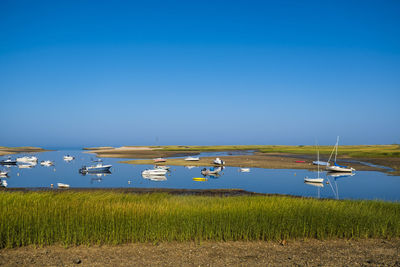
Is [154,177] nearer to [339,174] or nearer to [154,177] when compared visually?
[154,177]

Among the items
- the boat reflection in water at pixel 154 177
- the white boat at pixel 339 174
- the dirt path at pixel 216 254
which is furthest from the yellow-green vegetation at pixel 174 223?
the white boat at pixel 339 174

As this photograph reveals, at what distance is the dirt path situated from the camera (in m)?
9.48

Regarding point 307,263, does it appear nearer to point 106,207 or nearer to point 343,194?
point 106,207

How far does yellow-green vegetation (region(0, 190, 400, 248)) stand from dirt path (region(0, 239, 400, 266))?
1.52 ft

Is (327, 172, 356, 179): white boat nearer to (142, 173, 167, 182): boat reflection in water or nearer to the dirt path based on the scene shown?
(142, 173, 167, 182): boat reflection in water

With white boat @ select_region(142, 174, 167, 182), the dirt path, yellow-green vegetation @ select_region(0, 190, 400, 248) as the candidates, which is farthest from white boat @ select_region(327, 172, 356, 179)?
the dirt path

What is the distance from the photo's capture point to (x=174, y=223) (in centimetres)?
1198

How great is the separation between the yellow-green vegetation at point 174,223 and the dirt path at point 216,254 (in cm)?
46

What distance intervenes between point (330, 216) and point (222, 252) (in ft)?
18.1

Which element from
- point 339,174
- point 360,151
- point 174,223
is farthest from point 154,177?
point 360,151

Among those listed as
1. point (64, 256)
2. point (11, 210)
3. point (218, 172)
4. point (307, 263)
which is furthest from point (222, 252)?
point (218, 172)

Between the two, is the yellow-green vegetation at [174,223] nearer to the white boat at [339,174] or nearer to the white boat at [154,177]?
the white boat at [154,177]

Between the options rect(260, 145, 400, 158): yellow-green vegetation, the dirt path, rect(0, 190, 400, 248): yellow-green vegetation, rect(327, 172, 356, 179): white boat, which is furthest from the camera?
rect(260, 145, 400, 158): yellow-green vegetation

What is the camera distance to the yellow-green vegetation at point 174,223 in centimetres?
1121
